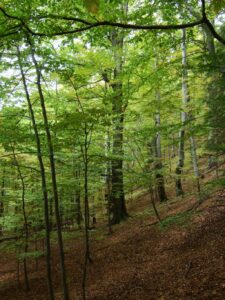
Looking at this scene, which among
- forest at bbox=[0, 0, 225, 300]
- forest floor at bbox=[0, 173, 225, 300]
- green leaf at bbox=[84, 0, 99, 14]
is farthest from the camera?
forest floor at bbox=[0, 173, 225, 300]

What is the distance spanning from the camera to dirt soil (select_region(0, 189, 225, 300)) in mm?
6359

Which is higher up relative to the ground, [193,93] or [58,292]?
[193,93]

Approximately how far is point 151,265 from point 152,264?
0.07 meters

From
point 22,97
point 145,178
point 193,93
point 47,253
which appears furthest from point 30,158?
point 193,93

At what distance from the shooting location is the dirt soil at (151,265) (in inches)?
250

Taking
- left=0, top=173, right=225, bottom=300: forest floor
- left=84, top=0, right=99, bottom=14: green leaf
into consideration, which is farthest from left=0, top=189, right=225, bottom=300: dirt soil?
left=84, top=0, right=99, bottom=14: green leaf

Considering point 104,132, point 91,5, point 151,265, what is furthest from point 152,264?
point 91,5

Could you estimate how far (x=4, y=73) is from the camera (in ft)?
28.3

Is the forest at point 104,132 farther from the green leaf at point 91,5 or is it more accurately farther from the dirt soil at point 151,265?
the green leaf at point 91,5

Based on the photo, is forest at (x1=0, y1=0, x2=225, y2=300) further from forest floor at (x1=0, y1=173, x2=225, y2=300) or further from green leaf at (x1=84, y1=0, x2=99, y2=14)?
green leaf at (x1=84, y1=0, x2=99, y2=14)

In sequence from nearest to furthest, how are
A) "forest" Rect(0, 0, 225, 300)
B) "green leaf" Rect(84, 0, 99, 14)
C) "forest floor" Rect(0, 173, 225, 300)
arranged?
"green leaf" Rect(84, 0, 99, 14) → "forest" Rect(0, 0, 225, 300) → "forest floor" Rect(0, 173, 225, 300)

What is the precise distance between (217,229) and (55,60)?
6759 millimetres

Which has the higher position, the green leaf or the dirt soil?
the green leaf

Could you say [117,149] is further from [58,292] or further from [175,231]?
[58,292]
